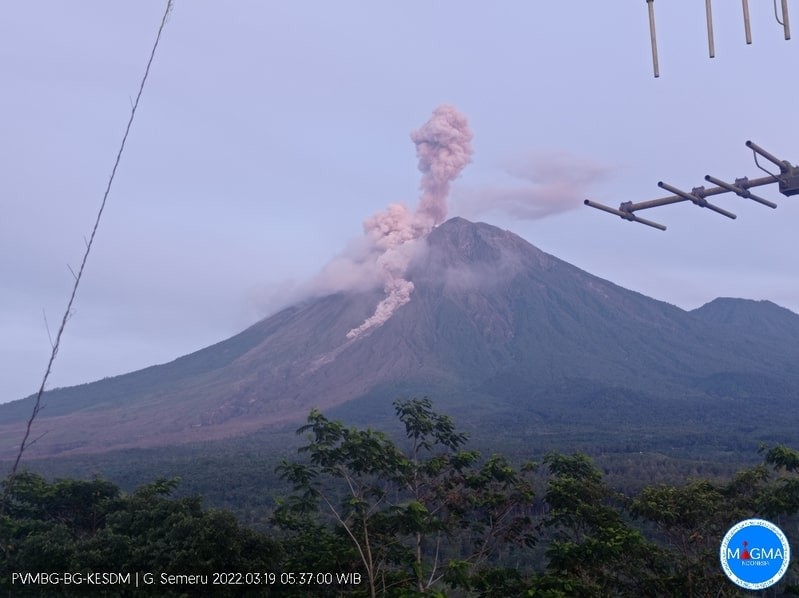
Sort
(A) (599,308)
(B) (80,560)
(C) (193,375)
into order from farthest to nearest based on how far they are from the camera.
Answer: (A) (599,308) → (C) (193,375) → (B) (80,560)

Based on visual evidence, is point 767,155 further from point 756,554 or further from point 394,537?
point 394,537

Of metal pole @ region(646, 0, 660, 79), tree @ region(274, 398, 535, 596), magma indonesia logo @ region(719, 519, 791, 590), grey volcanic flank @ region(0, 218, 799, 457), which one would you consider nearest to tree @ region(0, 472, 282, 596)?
tree @ region(274, 398, 535, 596)

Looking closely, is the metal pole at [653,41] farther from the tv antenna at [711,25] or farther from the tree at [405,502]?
the tree at [405,502]

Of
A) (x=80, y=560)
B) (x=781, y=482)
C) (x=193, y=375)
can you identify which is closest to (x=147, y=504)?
(x=80, y=560)

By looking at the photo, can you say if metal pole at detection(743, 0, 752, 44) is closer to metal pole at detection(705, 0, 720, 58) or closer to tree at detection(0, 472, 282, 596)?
metal pole at detection(705, 0, 720, 58)

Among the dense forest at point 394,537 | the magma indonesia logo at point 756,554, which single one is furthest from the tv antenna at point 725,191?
the dense forest at point 394,537

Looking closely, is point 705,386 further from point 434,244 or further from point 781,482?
point 781,482
